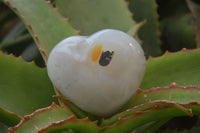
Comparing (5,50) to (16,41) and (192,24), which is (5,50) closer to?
(16,41)

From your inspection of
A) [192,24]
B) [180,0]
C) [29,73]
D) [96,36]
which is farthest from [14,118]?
[180,0]

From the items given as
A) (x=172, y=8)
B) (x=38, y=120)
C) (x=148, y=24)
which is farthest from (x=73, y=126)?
(x=172, y=8)

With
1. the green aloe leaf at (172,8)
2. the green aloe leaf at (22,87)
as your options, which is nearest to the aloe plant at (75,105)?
the green aloe leaf at (22,87)

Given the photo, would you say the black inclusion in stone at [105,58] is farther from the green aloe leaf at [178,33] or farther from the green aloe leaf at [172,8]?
the green aloe leaf at [172,8]

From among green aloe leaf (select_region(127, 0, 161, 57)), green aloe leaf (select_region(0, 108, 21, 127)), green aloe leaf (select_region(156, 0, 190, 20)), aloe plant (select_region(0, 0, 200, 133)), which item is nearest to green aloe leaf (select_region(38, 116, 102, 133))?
aloe plant (select_region(0, 0, 200, 133))

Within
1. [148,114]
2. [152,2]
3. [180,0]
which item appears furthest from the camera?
[180,0]

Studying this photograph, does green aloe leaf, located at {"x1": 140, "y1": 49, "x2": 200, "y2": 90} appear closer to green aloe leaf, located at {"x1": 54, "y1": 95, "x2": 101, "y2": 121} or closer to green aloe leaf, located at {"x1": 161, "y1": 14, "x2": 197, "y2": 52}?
green aloe leaf, located at {"x1": 54, "y1": 95, "x2": 101, "y2": 121}
